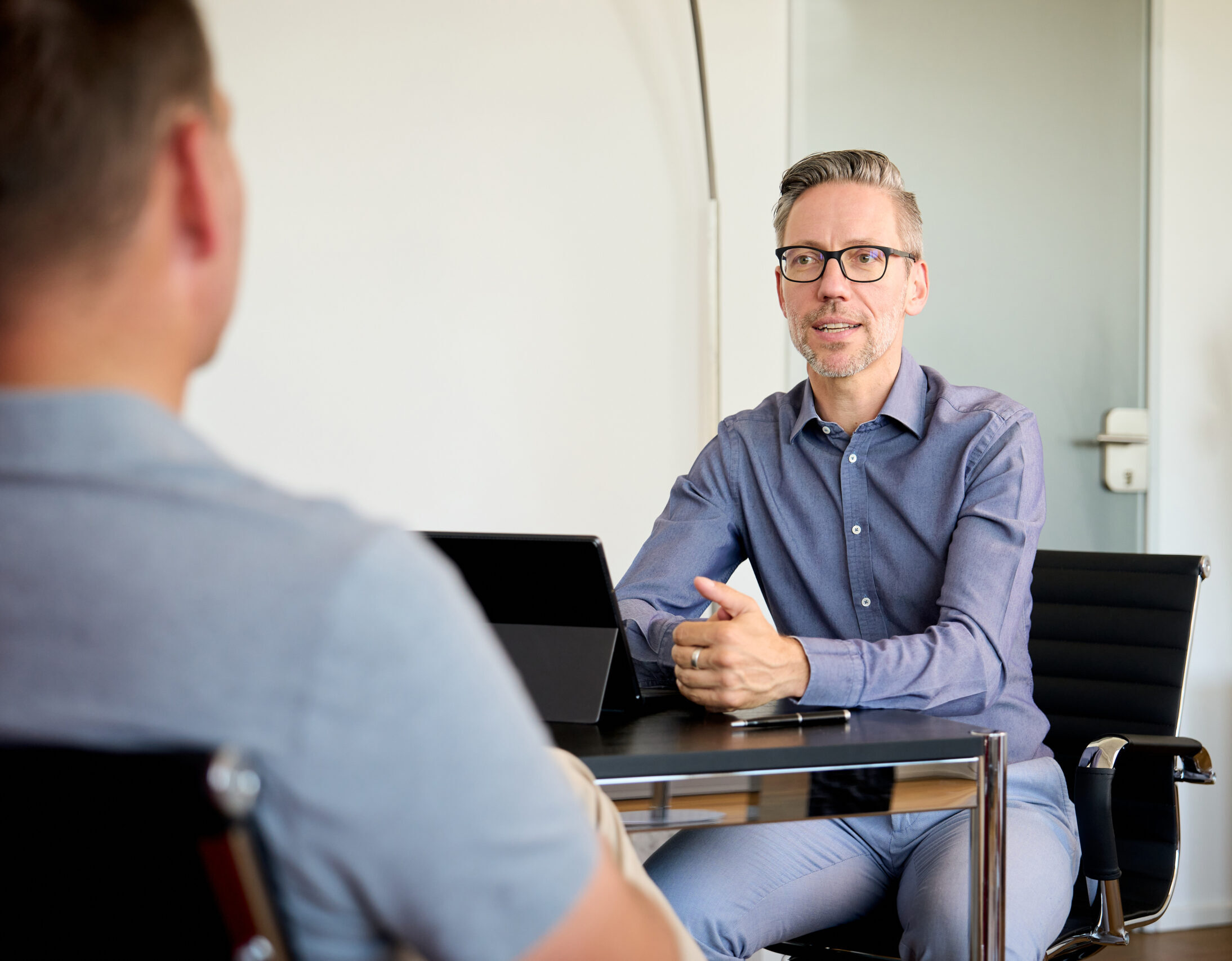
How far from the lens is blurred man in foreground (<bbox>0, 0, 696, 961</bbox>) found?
0.54 meters

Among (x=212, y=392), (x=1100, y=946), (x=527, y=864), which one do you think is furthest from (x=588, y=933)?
(x=212, y=392)

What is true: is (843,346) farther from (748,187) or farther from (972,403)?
(748,187)

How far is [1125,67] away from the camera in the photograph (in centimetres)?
342

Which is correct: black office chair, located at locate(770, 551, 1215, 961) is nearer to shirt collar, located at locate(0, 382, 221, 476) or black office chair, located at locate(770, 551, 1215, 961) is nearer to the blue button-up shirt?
the blue button-up shirt

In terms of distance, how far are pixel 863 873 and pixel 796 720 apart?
465 mm

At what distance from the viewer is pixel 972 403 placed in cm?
192

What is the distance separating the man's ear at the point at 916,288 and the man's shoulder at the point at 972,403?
0.13 meters

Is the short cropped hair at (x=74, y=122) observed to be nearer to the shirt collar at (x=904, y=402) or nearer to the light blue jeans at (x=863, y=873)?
the light blue jeans at (x=863, y=873)

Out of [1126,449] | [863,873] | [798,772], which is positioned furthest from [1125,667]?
[1126,449]

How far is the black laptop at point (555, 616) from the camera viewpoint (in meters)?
1.32

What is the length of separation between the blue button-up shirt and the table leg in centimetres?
25

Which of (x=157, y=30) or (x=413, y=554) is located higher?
(x=157, y=30)

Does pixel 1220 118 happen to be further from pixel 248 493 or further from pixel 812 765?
pixel 248 493

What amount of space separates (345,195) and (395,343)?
37 cm
